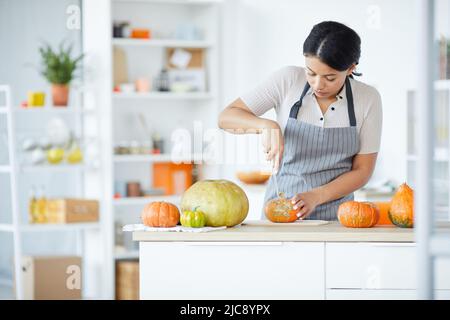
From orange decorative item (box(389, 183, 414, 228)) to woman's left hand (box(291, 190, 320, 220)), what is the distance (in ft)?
1.04

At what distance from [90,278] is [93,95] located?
4.59 ft

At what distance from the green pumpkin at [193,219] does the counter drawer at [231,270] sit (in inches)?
3.9

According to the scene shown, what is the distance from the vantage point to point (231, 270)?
2434mm

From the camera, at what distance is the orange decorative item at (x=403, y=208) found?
254cm

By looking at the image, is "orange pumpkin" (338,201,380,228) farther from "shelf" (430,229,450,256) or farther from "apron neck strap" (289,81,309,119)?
"shelf" (430,229,450,256)

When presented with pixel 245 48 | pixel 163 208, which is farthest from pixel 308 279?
pixel 245 48

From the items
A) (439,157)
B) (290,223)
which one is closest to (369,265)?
(290,223)

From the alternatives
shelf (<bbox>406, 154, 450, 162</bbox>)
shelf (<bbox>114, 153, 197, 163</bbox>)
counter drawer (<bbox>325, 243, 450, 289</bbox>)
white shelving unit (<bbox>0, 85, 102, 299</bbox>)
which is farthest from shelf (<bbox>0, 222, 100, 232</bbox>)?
counter drawer (<bbox>325, 243, 450, 289</bbox>)

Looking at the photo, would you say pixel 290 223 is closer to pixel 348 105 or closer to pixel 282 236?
pixel 282 236

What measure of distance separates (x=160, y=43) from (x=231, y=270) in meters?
3.95

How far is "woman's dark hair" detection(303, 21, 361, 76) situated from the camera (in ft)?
9.08
